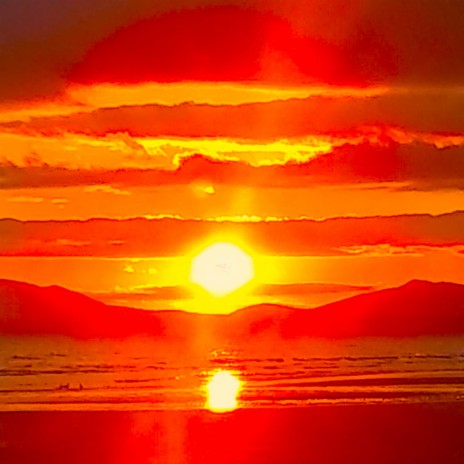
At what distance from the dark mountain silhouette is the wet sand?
962 inches

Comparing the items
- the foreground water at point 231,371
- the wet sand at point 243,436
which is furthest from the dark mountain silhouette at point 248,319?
the wet sand at point 243,436

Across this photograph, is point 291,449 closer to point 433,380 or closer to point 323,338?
point 433,380

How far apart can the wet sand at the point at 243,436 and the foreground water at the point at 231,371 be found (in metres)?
1.03

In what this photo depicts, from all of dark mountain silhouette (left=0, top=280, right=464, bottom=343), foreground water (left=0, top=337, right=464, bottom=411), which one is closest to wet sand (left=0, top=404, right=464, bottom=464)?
foreground water (left=0, top=337, right=464, bottom=411)

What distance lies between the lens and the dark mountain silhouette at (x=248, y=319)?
4356 cm

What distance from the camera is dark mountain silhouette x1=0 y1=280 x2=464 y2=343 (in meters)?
43.6

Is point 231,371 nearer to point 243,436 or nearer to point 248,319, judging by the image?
point 243,436

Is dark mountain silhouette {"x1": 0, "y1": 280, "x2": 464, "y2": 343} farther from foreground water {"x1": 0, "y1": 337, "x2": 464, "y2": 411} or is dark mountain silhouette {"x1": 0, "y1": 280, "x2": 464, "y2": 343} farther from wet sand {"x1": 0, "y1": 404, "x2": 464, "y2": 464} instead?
wet sand {"x1": 0, "y1": 404, "x2": 464, "y2": 464}

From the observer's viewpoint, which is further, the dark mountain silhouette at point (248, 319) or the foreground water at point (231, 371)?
the dark mountain silhouette at point (248, 319)

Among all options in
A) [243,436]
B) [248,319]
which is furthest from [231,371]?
[248,319]

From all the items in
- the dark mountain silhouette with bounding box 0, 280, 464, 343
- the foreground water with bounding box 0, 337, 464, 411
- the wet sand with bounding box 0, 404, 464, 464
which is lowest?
the wet sand with bounding box 0, 404, 464, 464

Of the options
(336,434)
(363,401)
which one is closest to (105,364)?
(363,401)

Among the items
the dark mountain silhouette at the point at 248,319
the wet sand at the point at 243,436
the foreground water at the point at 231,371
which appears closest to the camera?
the wet sand at the point at 243,436

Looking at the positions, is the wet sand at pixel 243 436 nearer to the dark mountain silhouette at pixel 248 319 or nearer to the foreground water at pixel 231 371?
the foreground water at pixel 231 371
